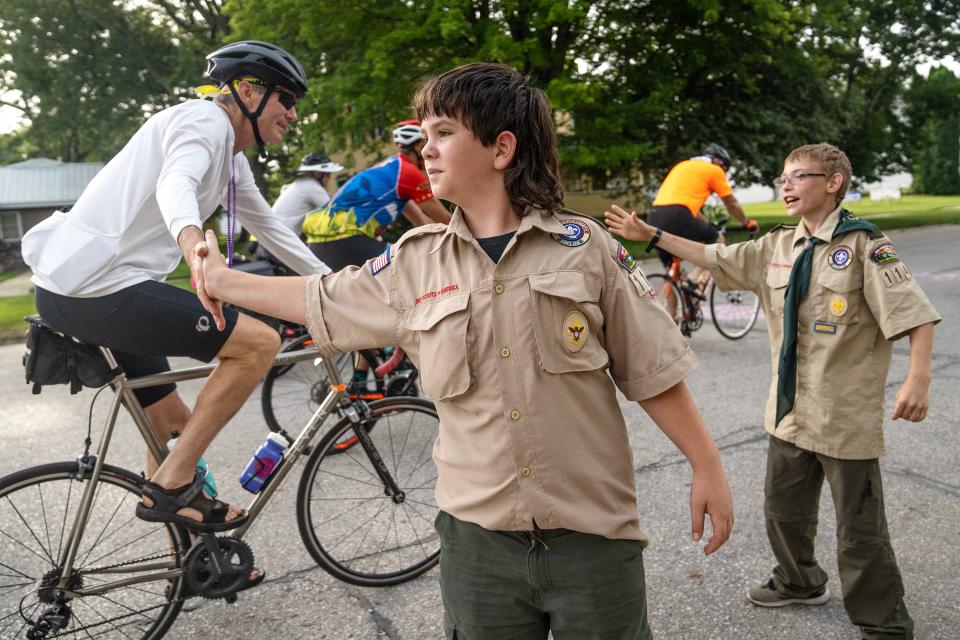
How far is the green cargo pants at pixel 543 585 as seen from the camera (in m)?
1.72

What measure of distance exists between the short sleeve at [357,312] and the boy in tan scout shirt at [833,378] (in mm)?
1434

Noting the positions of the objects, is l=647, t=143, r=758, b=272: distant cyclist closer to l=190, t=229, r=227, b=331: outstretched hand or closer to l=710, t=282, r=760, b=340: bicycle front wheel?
l=710, t=282, r=760, b=340: bicycle front wheel

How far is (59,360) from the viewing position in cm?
285

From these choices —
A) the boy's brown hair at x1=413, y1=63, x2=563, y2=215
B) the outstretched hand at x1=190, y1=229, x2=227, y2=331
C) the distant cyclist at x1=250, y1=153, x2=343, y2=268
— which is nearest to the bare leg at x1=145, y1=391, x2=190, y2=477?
the outstretched hand at x1=190, y1=229, x2=227, y2=331

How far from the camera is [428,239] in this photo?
1875mm

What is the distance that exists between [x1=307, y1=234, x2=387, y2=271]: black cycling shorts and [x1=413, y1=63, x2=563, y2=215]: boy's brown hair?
3978mm

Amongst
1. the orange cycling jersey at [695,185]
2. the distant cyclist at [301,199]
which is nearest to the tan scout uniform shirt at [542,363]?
the distant cyclist at [301,199]

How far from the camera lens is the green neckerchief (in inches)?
117

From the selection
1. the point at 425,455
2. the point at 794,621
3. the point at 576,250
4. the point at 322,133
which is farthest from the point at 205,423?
the point at 322,133

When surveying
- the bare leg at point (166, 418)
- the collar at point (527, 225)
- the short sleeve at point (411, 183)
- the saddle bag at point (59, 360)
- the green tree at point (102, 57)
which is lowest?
the bare leg at point (166, 418)

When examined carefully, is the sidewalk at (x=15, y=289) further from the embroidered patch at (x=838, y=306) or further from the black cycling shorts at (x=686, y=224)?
the embroidered patch at (x=838, y=306)

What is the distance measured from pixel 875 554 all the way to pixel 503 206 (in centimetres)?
199

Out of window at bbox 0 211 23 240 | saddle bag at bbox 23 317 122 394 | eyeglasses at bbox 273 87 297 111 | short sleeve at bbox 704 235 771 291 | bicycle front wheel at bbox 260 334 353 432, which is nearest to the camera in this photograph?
saddle bag at bbox 23 317 122 394

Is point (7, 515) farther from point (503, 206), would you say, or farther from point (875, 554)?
point (875, 554)
